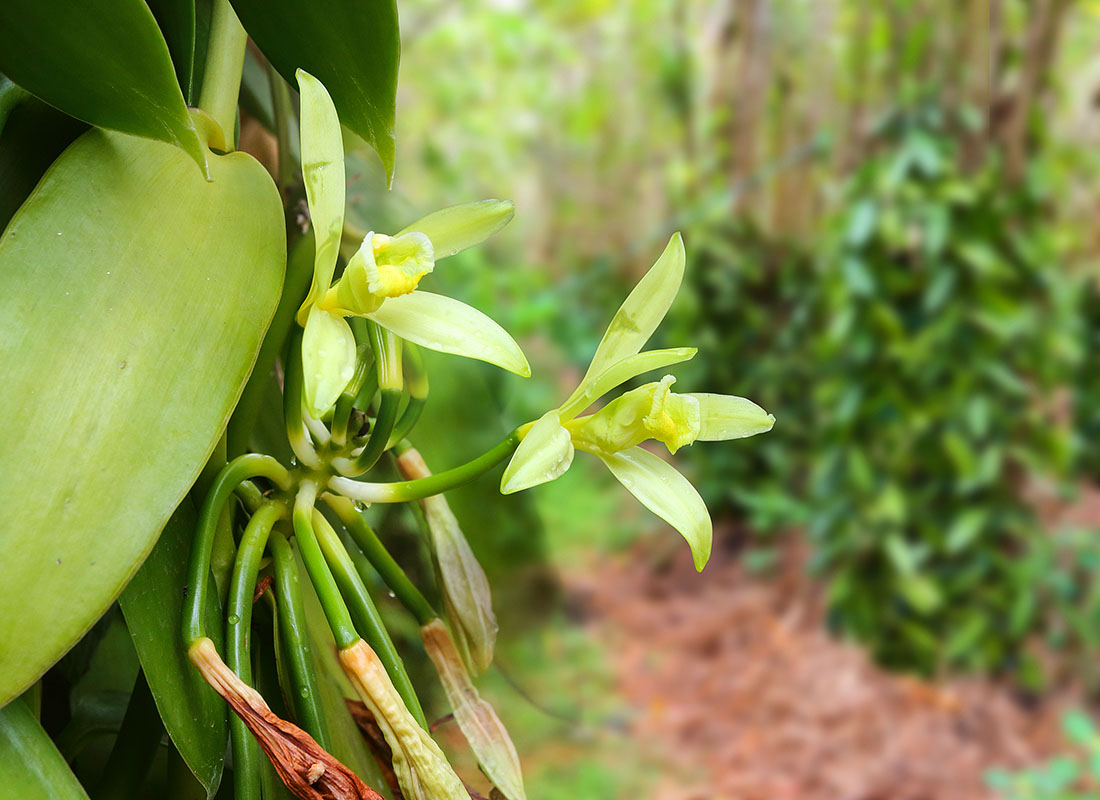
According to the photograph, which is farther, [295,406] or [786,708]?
[786,708]

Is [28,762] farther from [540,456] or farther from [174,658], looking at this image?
[540,456]

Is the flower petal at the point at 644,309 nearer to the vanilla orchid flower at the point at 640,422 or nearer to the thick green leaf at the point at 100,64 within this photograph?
the vanilla orchid flower at the point at 640,422

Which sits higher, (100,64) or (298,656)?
(100,64)

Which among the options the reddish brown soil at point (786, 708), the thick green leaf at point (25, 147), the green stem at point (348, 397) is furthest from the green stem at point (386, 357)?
the reddish brown soil at point (786, 708)

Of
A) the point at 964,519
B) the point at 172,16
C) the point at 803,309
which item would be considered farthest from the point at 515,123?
the point at 172,16

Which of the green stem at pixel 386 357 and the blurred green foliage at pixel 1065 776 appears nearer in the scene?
the green stem at pixel 386 357

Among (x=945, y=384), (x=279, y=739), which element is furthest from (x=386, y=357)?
(x=945, y=384)
